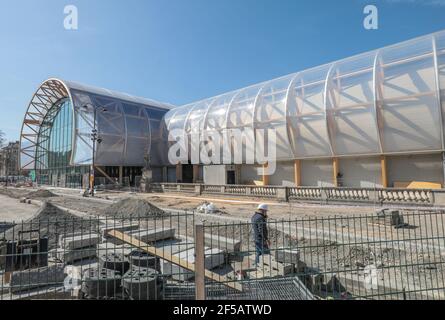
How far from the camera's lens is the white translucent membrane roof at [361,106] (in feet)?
65.1

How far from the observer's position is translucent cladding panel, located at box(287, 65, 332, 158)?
25.0 meters

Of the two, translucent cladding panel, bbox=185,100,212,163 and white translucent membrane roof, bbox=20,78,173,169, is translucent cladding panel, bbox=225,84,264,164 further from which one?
white translucent membrane roof, bbox=20,78,173,169

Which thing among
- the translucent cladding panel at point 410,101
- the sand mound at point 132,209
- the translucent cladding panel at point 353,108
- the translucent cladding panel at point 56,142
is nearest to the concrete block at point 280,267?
the sand mound at point 132,209

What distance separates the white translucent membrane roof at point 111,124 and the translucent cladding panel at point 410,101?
106 feet

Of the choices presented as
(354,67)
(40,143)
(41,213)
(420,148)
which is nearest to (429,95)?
(420,148)

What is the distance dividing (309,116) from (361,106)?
4.59 m

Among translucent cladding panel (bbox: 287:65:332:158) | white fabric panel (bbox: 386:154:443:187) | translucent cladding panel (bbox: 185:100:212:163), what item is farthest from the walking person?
translucent cladding panel (bbox: 185:100:212:163)

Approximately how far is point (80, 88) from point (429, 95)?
141 feet

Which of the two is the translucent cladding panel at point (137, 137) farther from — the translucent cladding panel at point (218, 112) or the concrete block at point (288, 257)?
the concrete block at point (288, 257)

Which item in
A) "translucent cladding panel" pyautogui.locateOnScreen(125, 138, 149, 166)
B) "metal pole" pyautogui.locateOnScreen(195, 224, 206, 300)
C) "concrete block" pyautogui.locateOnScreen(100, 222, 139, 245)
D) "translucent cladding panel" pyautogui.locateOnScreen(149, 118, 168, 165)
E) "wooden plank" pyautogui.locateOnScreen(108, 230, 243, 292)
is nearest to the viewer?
"metal pole" pyautogui.locateOnScreen(195, 224, 206, 300)

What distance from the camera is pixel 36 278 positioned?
18.5 ft

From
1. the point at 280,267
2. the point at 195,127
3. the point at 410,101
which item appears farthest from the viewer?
the point at 195,127

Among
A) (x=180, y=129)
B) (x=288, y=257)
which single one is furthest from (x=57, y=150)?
(x=288, y=257)

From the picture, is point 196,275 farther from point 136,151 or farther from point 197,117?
point 136,151
